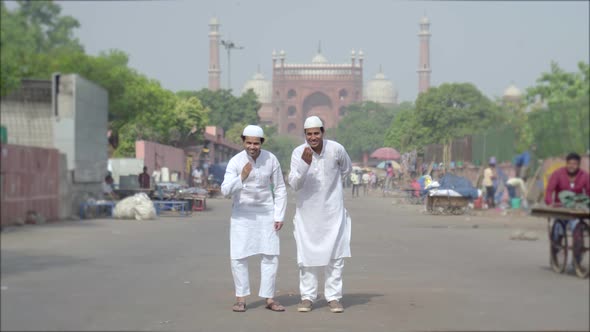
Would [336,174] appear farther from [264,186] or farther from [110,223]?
[110,223]

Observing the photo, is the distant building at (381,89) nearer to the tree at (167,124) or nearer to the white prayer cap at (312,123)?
the white prayer cap at (312,123)

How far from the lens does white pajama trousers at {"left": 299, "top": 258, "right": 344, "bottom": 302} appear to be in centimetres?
345

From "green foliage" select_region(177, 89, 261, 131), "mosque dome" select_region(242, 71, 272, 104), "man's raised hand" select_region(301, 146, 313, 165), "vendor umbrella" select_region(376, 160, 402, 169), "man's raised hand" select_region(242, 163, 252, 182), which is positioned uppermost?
"mosque dome" select_region(242, 71, 272, 104)

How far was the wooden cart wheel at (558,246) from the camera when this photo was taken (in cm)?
219

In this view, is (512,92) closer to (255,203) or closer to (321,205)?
(321,205)

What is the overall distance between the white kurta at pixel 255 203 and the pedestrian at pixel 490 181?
1.18 m

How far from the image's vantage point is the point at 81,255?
248 centimetres

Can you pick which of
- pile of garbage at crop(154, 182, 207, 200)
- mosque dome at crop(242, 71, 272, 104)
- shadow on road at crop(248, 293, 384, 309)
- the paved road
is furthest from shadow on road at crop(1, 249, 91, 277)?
shadow on road at crop(248, 293, 384, 309)

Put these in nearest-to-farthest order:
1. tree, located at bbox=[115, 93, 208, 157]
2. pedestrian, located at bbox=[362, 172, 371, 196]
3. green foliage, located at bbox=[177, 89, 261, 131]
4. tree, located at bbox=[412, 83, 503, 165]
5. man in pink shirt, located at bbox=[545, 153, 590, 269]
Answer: man in pink shirt, located at bbox=[545, 153, 590, 269] < tree, located at bbox=[412, 83, 503, 165] < tree, located at bbox=[115, 93, 208, 157] < green foliage, located at bbox=[177, 89, 261, 131] < pedestrian, located at bbox=[362, 172, 371, 196]

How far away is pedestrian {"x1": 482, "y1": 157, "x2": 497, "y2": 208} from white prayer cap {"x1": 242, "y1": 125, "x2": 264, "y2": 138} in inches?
42.0

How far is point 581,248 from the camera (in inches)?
86.0

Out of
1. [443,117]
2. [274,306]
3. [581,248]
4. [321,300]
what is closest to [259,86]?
[443,117]

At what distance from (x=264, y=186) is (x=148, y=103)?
1.18 meters

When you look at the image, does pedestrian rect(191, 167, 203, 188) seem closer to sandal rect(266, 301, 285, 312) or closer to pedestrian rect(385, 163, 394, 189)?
pedestrian rect(385, 163, 394, 189)
